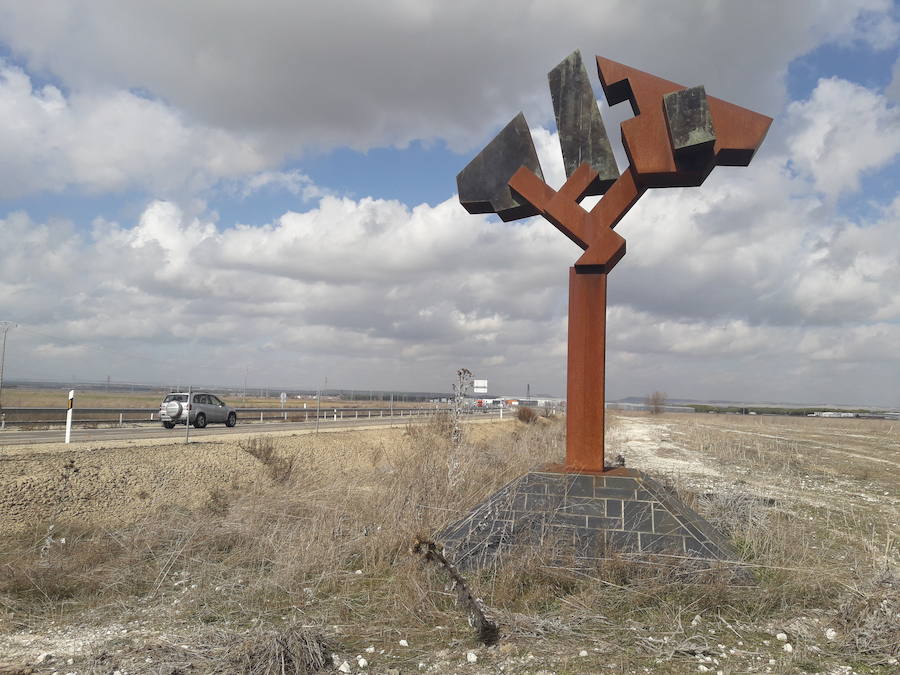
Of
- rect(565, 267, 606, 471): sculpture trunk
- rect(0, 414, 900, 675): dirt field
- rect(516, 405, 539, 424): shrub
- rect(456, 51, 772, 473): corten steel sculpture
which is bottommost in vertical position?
rect(0, 414, 900, 675): dirt field

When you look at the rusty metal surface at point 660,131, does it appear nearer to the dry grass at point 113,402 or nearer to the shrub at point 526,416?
the dry grass at point 113,402

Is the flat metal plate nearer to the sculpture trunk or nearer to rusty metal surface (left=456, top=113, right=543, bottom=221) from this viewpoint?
the sculpture trunk

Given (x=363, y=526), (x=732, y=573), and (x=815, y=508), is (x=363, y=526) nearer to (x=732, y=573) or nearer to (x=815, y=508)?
(x=732, y=573)

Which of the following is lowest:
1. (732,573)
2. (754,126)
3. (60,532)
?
(60,532)

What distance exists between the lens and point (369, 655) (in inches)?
197

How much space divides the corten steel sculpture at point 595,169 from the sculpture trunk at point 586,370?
0.5 inches

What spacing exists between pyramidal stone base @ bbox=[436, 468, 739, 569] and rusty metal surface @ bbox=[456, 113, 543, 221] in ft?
12.1

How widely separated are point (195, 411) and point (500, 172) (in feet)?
71.1

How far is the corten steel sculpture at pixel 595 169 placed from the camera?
7.39 meters

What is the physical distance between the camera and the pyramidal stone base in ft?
21.2

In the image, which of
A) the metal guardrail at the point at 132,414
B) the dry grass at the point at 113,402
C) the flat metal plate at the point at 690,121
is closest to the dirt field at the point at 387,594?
the flat metal plate at the point at 690,121

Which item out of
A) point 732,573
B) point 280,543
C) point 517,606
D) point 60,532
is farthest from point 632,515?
point 60,532

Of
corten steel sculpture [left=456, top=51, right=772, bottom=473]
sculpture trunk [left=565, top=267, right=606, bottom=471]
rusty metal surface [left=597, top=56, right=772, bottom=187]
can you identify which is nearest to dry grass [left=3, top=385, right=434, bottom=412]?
corten steel sculpture [left=456, top=51, right=772, bottom=473]

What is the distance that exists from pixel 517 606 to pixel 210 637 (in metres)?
2.64
